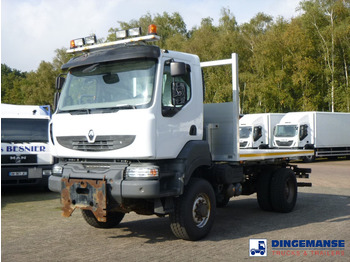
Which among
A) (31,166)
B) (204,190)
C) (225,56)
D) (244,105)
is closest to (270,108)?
(244,105)

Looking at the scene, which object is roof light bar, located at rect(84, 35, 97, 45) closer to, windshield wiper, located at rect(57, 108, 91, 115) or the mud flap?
windshield wiper, located at rect(57, 108, 91, 115)

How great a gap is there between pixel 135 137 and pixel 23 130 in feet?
24.6

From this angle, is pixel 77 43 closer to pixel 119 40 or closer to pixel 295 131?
pixel 119 40

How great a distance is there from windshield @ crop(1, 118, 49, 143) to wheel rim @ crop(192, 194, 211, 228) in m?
7.01

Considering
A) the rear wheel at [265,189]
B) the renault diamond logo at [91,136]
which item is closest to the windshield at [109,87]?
the renault diamond logo at [91,136]

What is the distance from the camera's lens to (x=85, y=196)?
632cm

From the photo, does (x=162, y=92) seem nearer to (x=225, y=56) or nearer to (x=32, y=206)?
(x=32, y=206)

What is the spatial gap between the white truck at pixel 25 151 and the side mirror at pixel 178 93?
6885 millimetres

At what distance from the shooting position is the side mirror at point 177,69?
620 cm

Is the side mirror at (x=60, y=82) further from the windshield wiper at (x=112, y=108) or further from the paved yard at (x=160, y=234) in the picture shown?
the paved yard at (x=160, y=234)

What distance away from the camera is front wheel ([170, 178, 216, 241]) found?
6.48 meters

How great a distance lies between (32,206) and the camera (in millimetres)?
10375

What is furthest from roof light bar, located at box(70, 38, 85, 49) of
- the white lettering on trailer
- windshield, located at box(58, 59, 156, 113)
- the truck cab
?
the truck cab

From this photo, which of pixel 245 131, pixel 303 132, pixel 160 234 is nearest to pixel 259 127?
pixel 245 131
